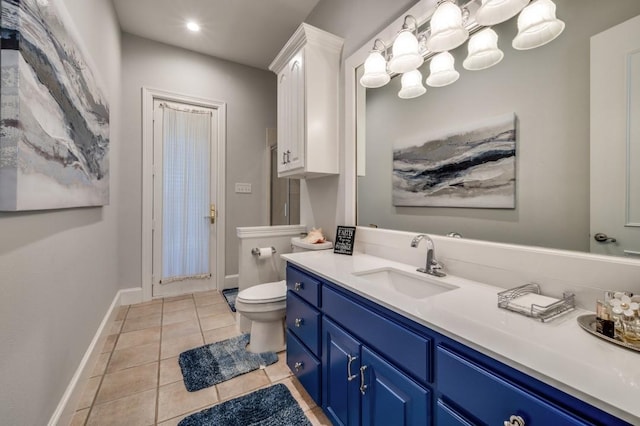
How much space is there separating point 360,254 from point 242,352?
3.83 feet

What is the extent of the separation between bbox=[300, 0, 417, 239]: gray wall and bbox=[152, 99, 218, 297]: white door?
4.70 ft

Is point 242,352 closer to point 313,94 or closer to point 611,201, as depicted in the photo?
point 313,94

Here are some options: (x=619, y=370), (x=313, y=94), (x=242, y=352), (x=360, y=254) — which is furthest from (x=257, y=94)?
(x=619, y=370)

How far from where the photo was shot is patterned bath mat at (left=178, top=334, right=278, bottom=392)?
1.70 m

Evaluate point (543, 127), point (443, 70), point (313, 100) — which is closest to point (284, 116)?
point (313, 100)

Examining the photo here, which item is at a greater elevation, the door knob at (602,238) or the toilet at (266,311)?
the door knob at (602,238)

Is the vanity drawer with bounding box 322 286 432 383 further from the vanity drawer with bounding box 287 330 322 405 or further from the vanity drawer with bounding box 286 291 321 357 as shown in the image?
the vanity drawer with bounding box 287 330 322 405

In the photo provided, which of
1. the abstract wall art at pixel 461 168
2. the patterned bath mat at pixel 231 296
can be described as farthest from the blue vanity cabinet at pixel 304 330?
the patterned bath mat at pixel 231 296

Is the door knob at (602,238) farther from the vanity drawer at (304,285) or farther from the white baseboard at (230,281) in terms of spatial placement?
the white baseboard at (230,281)

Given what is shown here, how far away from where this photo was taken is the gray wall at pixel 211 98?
9.62 feet

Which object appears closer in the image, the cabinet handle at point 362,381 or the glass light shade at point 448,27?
the cabinet handle at point 362,381

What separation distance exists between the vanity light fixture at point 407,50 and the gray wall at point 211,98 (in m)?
2.52

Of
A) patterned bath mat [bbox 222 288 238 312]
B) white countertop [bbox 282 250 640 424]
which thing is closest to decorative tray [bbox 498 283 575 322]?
white countertop [bbox 282 250 640 424]

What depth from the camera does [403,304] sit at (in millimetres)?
913
